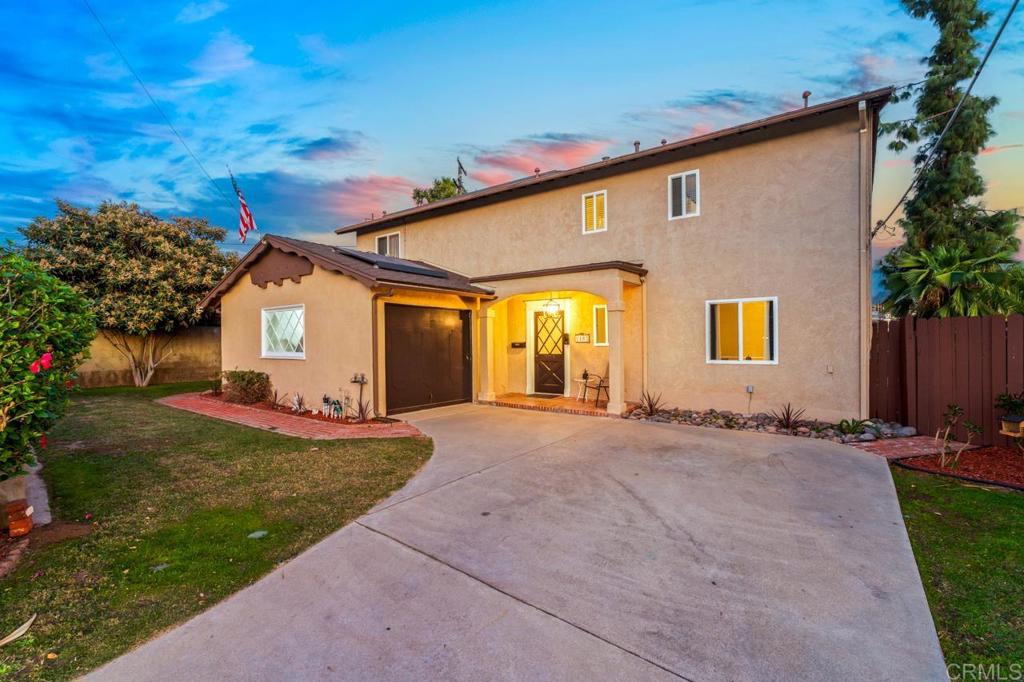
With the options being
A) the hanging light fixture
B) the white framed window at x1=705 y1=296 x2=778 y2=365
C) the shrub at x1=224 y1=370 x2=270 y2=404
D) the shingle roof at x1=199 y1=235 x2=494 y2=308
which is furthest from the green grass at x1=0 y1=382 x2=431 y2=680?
the white framed window at x1=705 y1=296 x2=778 y2=365

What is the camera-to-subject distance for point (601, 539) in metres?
3.81

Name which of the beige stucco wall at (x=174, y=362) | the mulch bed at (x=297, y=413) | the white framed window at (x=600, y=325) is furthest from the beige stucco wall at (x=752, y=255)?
the beige stucco wall at (x=174, y=362)

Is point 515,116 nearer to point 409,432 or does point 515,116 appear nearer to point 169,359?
point 409,432

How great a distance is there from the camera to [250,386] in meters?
11.7

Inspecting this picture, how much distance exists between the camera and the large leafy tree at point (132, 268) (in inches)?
562

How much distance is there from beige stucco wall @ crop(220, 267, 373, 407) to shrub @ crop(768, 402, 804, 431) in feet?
26.8

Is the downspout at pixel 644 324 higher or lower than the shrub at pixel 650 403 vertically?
higher

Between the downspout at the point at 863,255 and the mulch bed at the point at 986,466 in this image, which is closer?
the mulch bed at the point at 986,466

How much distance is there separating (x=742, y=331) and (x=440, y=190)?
1976 cm

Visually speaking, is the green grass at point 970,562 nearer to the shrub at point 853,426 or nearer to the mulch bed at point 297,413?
the shrub at point 853,426

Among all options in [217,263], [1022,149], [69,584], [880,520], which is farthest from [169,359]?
[1022,149]

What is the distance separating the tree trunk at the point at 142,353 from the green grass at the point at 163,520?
9236 mm

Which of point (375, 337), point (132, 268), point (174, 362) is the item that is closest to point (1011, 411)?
point (375, 337)

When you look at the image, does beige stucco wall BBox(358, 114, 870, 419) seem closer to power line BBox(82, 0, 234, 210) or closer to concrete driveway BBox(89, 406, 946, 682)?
concrete driveway BBox(89, 406, 946, 682)
